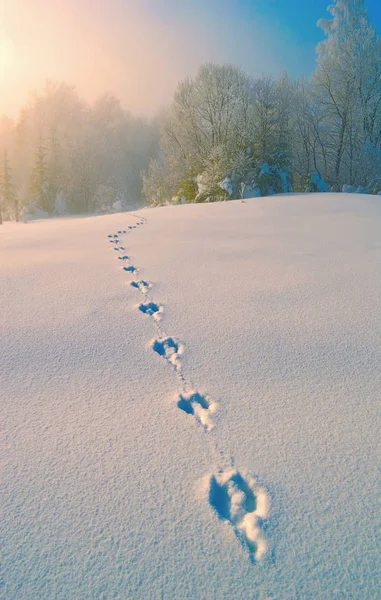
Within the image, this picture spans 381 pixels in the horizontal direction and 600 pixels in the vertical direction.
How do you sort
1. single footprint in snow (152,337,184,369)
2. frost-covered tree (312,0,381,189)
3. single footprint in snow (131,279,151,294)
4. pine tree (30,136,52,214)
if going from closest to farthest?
single footprint in snow (152,337,184,369), single footprint in snow (131,279,151,294), frost-covered tree (312,0,381,189), pine tree (30,136,52,214)

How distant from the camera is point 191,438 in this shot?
4.65ft

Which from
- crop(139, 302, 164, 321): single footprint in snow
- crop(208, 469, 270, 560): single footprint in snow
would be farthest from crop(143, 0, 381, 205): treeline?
crop(208, 469, 270, 560): single footprint in snow

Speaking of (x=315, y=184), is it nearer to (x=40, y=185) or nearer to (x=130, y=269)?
(x=130, y=269)

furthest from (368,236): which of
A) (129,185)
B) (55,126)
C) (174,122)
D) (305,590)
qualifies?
(55,126)

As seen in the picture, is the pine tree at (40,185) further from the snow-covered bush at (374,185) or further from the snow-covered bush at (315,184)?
the snow-covered bush at (374,185)

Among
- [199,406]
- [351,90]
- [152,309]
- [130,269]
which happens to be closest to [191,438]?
[199,406]

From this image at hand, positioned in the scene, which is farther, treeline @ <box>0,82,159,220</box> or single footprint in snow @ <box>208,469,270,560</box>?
treeline @ <box>0,82,159,220</box>

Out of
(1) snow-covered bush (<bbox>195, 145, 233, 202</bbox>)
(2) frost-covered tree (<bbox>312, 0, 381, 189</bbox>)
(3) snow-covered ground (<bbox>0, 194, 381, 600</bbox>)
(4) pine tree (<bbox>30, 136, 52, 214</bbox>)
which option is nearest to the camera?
(3) snow-covered ground (<bbox>0, 194, 381, 600</bbox>)

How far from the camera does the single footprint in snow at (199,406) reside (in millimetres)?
1517

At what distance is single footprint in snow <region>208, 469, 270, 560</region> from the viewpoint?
1.06 m

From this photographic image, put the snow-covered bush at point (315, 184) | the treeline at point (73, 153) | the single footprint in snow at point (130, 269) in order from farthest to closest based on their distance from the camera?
the treeline at point (73, 153)
the snow-covered bush at point (315, 184)
the single footprint in snow at point (130, 269)

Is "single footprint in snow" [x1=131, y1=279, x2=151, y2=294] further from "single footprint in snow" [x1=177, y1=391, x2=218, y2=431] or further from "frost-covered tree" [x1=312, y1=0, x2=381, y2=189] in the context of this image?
"frost-covered tree" [x1=312, y1=0, x2=381, y2=189]

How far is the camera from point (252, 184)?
49.1 ft

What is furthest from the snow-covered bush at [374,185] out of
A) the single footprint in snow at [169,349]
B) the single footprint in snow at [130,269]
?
the single footprint in snow at [169,349]
